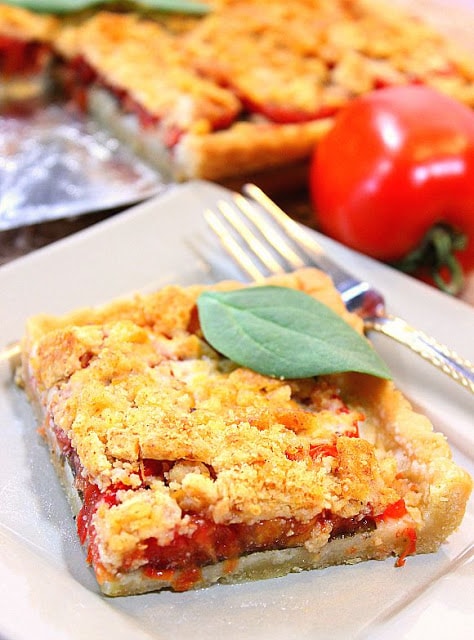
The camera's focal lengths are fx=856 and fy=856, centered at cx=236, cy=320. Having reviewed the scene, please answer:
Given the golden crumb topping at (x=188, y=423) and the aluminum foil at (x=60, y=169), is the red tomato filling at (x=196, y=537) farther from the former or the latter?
the aluminum foil at (x=60, y=169)

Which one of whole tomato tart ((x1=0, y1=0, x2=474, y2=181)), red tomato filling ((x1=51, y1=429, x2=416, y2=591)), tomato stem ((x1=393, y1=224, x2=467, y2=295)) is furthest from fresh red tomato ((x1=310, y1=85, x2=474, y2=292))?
red tomato filling ((x1=51, y1=429, x2=416, y2=591))

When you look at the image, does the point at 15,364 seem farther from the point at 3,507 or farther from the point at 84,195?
the point at 84,195

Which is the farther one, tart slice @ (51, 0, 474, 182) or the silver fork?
tart slice @ (51, 0, 474, 182)

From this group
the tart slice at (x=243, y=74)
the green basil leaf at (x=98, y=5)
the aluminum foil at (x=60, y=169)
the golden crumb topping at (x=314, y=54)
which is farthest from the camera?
the green basil leaf at (x=98, y=5)

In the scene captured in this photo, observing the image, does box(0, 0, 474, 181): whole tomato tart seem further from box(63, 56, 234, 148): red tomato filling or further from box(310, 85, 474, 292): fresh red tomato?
box(310, 85, 474, 292): fresh red tomato

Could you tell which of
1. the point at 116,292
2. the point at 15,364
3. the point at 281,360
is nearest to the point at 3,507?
the point at 15,364

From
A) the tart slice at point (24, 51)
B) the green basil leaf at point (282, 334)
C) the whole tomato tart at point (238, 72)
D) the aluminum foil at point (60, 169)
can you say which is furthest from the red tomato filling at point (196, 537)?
the tart slice at point (24, 51)

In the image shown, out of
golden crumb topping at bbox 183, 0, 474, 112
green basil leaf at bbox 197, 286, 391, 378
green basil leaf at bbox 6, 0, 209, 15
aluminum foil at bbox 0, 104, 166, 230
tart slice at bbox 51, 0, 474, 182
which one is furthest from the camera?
green basil leaf at bbox 6, 0, 209, 15

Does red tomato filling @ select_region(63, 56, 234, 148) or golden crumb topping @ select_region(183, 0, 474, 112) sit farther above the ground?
golden crumb topping @ select_region(183, 0, 474, 112)
